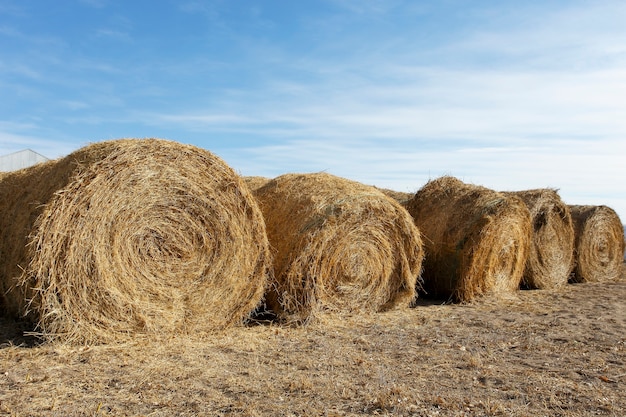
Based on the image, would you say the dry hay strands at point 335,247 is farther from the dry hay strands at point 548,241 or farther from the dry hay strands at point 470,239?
the dry hay strands at point 548,241

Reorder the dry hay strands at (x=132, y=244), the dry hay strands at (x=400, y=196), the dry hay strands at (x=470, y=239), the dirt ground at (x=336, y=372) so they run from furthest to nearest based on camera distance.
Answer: the dry hay strands at (x=400, y=196)
the dry hay strands at (x=470, y=239)
the dry hay strands at (x=132, y=244)
the dirt ground at (x=336, y=372)

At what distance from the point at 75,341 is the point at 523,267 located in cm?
741

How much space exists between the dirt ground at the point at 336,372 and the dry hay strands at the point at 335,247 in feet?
1.29

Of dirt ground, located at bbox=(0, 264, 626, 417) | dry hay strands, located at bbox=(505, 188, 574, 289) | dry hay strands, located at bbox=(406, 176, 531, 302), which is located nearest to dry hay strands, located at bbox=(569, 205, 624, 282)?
dry hay strands, located at bbox=(505, 188, 574, 289)

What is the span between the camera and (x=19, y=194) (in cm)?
639

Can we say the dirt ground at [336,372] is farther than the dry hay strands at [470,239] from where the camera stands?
No

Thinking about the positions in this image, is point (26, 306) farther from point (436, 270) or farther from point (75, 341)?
point (436, 270)

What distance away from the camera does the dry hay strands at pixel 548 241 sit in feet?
33.9

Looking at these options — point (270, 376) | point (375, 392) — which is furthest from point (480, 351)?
point (270, 376)

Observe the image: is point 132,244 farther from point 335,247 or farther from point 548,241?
point 548,241

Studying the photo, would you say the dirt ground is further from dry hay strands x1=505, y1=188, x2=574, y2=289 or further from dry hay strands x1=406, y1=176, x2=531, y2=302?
dry hay strands x1=505, y1=188, x2=574, y2=289

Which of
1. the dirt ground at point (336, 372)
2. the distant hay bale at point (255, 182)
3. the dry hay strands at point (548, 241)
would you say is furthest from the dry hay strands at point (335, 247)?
the dry hay strands at point (548, 241)

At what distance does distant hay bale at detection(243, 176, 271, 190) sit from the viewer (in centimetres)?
853

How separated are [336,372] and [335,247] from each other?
238 cm
